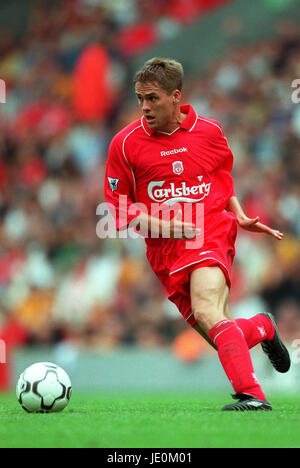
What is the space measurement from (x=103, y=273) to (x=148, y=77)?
7.23m

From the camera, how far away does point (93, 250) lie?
13.1 m

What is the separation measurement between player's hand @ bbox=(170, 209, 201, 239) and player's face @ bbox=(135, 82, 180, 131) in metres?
0.73

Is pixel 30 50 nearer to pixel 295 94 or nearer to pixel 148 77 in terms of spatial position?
pixel 295 94

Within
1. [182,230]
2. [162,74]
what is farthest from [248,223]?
[162,74]

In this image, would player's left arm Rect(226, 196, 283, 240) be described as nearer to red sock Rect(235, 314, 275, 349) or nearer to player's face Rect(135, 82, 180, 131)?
red sock Rect(235, 314, 275, 349)

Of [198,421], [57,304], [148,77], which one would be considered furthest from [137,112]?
[198,421]

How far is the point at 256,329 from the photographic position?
6027 millimetres

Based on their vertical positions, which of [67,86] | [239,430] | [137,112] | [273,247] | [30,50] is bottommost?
[239,430]

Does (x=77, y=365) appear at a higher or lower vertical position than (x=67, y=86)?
lower

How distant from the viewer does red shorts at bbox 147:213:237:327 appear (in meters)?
5.60

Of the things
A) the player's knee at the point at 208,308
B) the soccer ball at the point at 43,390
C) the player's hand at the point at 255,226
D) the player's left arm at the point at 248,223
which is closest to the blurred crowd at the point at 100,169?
the player's left arm at the point at 248,223

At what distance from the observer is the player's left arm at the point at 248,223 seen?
5859 mm

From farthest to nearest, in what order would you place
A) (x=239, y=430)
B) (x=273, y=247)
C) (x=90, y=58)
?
(x=90, y=58)
(x=273, y=247)
(x=239, y=430)

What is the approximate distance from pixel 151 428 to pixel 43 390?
3.70 feet
